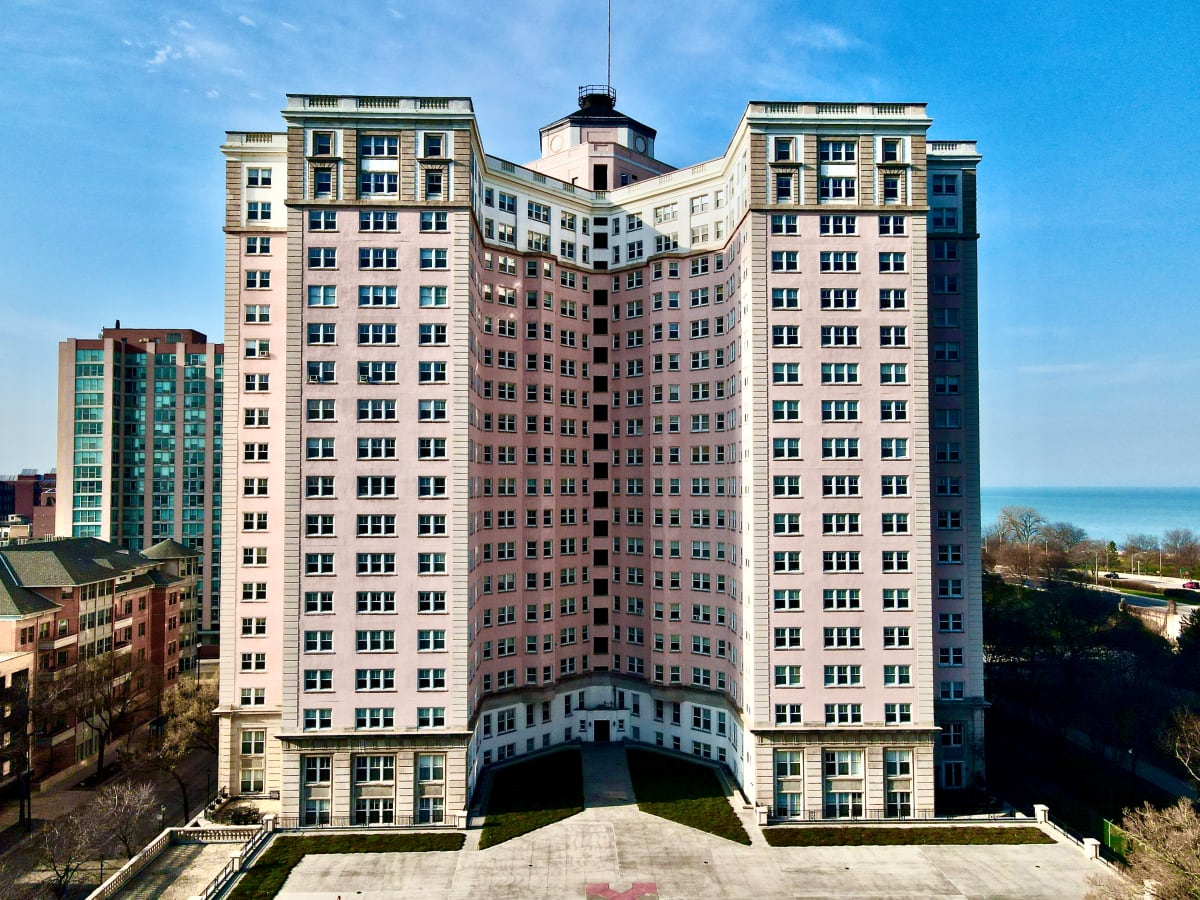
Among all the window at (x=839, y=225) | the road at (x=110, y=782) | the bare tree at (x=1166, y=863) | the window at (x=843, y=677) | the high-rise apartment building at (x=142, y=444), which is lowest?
the road at (x=110, y=782)

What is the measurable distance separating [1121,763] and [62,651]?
9986 centimetres

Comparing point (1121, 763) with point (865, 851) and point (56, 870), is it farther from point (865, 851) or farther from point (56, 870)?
point (56, 870)

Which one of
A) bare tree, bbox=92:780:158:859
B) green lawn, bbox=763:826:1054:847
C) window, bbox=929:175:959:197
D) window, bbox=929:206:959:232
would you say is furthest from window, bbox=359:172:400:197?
green lawn, bbox=763:826:1054:847

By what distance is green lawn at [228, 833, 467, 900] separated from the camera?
143 ft

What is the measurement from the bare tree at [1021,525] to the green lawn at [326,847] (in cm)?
15590

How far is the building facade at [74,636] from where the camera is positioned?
5966cm

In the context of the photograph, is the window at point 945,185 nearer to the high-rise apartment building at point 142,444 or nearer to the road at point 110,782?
the road at point 110,782

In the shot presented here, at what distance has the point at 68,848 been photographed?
137ft

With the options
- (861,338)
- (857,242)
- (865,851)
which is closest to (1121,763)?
(865,851)

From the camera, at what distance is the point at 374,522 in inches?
2056

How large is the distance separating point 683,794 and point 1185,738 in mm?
41541

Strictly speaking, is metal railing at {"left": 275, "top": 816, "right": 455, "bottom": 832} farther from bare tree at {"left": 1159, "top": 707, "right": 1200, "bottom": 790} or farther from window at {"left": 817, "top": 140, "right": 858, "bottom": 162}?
bare tree at {"left": 1159, "top": 707, "right": 1200, "bottom": 790}

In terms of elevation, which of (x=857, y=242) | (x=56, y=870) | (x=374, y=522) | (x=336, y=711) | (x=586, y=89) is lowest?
(x=56, y=870)

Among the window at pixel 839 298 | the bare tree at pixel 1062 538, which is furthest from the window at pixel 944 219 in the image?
the bare tree at pixel 1062 538
